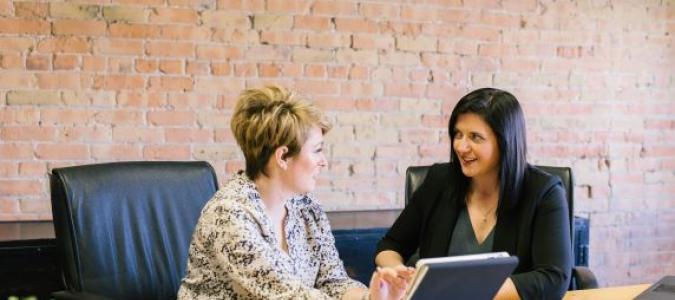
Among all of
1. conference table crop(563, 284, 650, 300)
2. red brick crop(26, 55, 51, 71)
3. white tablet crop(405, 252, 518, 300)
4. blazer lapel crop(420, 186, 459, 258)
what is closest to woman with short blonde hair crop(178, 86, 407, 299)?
white tablet crop(405, 252, 518, 300)

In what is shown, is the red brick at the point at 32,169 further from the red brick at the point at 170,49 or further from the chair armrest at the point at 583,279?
the chair armrest at the point at 583,279

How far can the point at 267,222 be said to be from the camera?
193 cm

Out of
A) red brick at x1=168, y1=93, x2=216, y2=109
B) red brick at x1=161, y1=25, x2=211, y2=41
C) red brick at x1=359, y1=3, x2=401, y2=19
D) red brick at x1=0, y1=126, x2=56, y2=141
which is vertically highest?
red brick at x1=359, y1=3, x2=401, y2=19

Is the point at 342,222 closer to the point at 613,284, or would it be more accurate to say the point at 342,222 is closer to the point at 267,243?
the point at 267,243

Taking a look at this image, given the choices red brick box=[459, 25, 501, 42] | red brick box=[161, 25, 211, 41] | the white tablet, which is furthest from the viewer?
red brick box=[459, 25, 501, 42]

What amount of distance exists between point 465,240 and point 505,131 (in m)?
0.34

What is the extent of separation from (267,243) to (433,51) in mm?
1894

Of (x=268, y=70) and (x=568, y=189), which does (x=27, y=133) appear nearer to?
(x=268, y=70)

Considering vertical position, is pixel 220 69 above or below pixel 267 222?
above

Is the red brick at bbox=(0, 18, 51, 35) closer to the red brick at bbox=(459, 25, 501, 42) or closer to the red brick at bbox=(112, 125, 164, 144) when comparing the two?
the red brick at bbox=(112, 125, 164, 144)

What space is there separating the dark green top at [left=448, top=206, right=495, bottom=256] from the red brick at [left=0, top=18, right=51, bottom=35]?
170 centimetres

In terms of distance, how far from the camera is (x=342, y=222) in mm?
3244

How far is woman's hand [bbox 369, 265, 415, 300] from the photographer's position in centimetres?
174

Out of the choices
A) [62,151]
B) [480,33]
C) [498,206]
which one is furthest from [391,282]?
[480,33]
